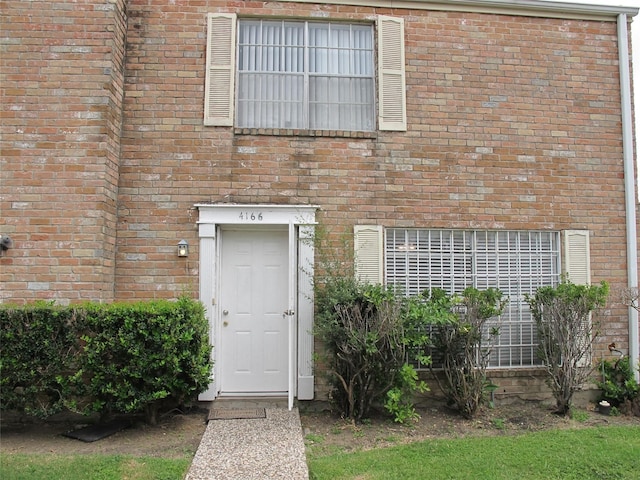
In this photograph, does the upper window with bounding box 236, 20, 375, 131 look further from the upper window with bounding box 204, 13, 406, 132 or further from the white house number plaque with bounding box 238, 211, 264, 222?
the white house number plaque with bounding box 238, 211, 264, 222

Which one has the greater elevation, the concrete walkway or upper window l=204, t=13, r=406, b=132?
upper window l=204, t=13, r=406, b=132

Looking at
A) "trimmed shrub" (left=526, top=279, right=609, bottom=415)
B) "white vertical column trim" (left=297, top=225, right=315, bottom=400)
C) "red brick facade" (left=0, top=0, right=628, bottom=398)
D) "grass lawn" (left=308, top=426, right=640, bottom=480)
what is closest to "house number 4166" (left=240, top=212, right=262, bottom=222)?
"red brick facade" (left=0, top=0, right=628, bottom=398)

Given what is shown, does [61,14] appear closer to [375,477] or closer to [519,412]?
[375,477]

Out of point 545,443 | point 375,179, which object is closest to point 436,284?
point 375,179

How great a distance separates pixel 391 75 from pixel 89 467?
5466mm

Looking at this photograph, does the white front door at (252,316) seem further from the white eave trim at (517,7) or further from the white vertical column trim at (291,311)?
the white eave trim at (517,7)

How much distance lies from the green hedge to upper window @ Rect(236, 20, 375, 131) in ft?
9.34

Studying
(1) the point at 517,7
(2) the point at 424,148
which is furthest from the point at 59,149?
(1) the point at 517,7

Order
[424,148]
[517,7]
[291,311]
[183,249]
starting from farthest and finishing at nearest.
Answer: [517,7] < [424,148] < [183,249] < [291,311]

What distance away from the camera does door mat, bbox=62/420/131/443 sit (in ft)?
15.5

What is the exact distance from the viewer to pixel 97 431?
16.1 ft

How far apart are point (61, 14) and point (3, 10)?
679 mm

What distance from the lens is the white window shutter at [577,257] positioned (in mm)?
6188

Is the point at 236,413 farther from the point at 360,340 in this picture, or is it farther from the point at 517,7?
the point at 517,7
